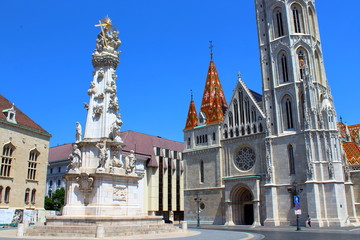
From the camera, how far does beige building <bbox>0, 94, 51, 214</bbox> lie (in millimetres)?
35000

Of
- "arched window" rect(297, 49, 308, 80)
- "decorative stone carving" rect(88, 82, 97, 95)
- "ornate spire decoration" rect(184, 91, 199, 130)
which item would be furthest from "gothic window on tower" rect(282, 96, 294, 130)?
"decorative stone carving" rect(88, 82, 97, 95)

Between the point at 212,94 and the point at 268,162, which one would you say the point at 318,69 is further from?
the point at 212,94

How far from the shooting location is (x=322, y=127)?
37.6 meters

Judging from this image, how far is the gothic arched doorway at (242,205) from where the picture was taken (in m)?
42.3

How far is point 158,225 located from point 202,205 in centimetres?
2891

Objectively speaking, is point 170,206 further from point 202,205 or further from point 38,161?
point 38,161

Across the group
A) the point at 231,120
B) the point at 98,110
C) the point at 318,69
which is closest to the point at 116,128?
the point at 98,110

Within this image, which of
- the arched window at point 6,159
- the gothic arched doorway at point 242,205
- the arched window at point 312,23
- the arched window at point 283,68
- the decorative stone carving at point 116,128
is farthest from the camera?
the arched window at point 312,23

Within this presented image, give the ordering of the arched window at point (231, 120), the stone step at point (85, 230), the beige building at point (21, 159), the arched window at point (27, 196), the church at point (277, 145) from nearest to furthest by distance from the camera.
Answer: the stone step at point (85, 230)
the beige building at point (21, 159)
the church at point (277, 145)
the arched window at point (27, 196)
the arched window at point (231, 120)

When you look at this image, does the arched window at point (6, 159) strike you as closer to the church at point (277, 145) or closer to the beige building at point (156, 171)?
the beige building at point (156, 171)

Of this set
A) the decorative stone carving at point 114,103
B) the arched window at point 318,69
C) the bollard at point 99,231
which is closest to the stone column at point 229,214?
the arched window at point 318,69

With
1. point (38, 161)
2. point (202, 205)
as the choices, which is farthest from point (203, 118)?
point (38, 161)

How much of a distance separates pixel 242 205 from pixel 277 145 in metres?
8.87

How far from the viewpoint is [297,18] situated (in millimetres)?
44219
